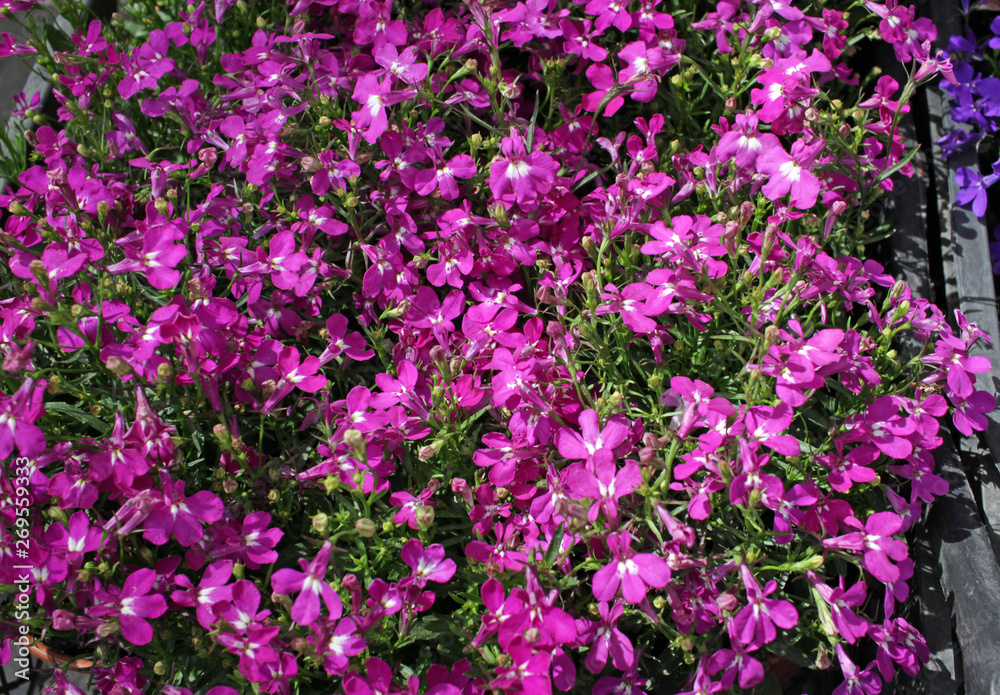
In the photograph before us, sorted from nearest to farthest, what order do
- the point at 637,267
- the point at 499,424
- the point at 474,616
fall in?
the point at 474,616, the point at 499,424, the point at 637,267

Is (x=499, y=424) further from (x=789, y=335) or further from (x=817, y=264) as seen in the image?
(x=817, y=264)

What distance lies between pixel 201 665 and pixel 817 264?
165 centimetres

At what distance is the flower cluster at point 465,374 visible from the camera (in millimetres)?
1364

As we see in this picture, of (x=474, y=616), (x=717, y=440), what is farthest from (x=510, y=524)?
(x=717, y=440)

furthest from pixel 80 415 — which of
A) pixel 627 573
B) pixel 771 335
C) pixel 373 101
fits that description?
pixel 771 335

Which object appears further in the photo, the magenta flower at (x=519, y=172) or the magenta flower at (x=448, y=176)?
the magenta flower at (x=448, y=176)

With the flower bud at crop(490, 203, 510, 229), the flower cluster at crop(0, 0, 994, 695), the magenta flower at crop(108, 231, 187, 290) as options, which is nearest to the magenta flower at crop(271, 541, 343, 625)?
the flower cluster at crop(0, 0, 994, 695)

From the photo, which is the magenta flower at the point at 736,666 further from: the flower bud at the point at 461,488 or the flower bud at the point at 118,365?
the flower bud at the point at 118,365

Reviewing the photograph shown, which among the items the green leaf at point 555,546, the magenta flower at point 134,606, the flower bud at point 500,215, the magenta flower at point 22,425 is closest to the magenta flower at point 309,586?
the magenta flower at point 134,606

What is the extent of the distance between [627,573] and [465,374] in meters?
0.60

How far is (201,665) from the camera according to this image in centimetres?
155

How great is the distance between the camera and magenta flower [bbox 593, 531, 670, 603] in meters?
1.28

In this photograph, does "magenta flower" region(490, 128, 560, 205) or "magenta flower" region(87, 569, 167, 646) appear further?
"magenta flower" region(490, 128, 560, 205)

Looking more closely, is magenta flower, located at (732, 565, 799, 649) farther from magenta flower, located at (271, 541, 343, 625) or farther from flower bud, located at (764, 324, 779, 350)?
magenta flower, located at (271, 541, 343, 625)
